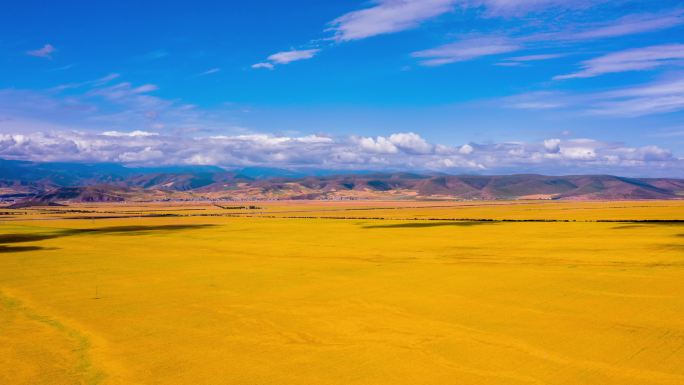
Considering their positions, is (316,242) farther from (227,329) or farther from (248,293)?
(227,329)

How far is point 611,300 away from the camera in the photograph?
24.7m

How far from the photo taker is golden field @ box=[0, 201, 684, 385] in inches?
615

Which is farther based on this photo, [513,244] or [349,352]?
[513,244]

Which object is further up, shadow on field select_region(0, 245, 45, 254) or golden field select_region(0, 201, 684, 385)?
golden field select_region(0, 201, 684, 385)


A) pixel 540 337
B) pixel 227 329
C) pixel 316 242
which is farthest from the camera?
pixel 316 242

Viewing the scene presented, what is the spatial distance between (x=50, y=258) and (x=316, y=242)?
2565 centimetres

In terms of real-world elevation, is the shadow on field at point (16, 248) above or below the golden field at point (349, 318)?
below

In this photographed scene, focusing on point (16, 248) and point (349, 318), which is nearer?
point (349, 318)

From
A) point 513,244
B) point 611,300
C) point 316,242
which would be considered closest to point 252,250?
point 316,242

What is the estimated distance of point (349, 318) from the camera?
22094mm

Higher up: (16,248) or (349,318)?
(349,318)

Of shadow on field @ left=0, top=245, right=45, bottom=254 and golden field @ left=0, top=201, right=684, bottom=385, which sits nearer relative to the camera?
golden field @ left=0, top=201, right=684, bottom=385

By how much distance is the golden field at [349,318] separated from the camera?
1563 centimetres

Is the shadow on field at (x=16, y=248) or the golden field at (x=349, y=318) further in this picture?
the shadow on field at (x=16, y=248)
